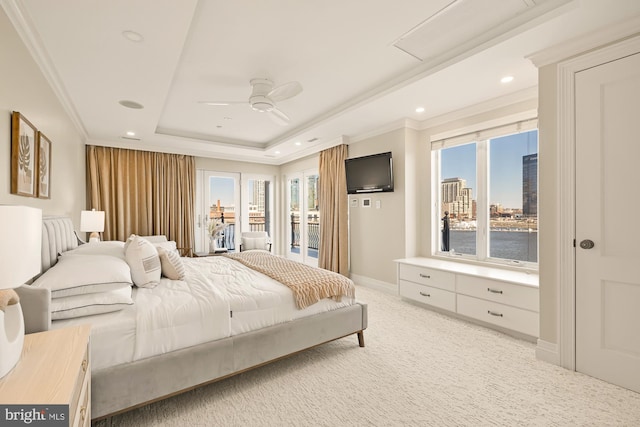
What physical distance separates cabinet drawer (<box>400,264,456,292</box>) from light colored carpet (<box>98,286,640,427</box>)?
80cm

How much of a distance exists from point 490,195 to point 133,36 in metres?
3.95

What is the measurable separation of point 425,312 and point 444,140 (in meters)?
2.32

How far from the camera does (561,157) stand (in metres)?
2.35

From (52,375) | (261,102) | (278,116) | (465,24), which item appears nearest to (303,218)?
(278,116)

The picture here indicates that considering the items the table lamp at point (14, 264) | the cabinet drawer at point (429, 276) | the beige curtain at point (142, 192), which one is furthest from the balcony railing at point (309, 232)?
the table lamp at point (14, 264)

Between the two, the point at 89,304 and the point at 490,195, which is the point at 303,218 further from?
the point at 89,304

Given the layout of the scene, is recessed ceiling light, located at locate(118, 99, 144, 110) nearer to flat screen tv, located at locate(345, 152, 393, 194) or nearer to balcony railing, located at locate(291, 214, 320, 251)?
flat screen tv, located at locate(345, 152, 393, 194)

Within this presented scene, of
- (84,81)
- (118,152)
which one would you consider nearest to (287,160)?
(118,152)

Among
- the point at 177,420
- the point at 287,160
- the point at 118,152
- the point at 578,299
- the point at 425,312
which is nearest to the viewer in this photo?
the point at 177,420

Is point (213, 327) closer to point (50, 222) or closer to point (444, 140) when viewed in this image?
point (50, 222)

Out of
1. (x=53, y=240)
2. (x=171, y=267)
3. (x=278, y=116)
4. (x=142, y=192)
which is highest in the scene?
(x=278, y=116)

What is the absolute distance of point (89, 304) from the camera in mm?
1751

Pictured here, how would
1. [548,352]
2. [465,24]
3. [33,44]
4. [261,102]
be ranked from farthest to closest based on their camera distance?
[261,102] → [548,352] → [465,24] → [33,44]

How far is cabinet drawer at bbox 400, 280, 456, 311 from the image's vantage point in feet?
11.3
